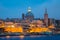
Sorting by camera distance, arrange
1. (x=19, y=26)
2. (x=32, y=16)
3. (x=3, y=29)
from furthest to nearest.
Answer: (x=32, y=16), (x=19, y=26), (x=3, y=29)

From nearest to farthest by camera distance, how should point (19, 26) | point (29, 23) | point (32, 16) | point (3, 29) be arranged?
point (3, 29), point (19, 26), point (29, 23), point (32, 16)

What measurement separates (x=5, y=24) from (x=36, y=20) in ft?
43.1

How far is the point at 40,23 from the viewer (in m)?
98.4

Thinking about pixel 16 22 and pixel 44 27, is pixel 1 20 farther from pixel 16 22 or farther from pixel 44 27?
pixel 44 27

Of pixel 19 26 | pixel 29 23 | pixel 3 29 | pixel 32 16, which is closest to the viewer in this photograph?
pixel 3 29

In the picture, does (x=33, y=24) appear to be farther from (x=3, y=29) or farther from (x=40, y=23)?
(x=3, y=29)

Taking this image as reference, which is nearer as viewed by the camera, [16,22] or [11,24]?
[11,24]

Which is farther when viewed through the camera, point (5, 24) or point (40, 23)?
point (40, 23)

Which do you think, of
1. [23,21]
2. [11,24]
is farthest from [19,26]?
[23,21]

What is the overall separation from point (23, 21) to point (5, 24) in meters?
9.31

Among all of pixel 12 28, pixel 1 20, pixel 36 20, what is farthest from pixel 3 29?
pixel 36 20

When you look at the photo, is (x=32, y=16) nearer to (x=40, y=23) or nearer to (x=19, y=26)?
(x=40, y=23)

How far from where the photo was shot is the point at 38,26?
9331 cm

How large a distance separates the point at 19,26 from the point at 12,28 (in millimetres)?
4259
